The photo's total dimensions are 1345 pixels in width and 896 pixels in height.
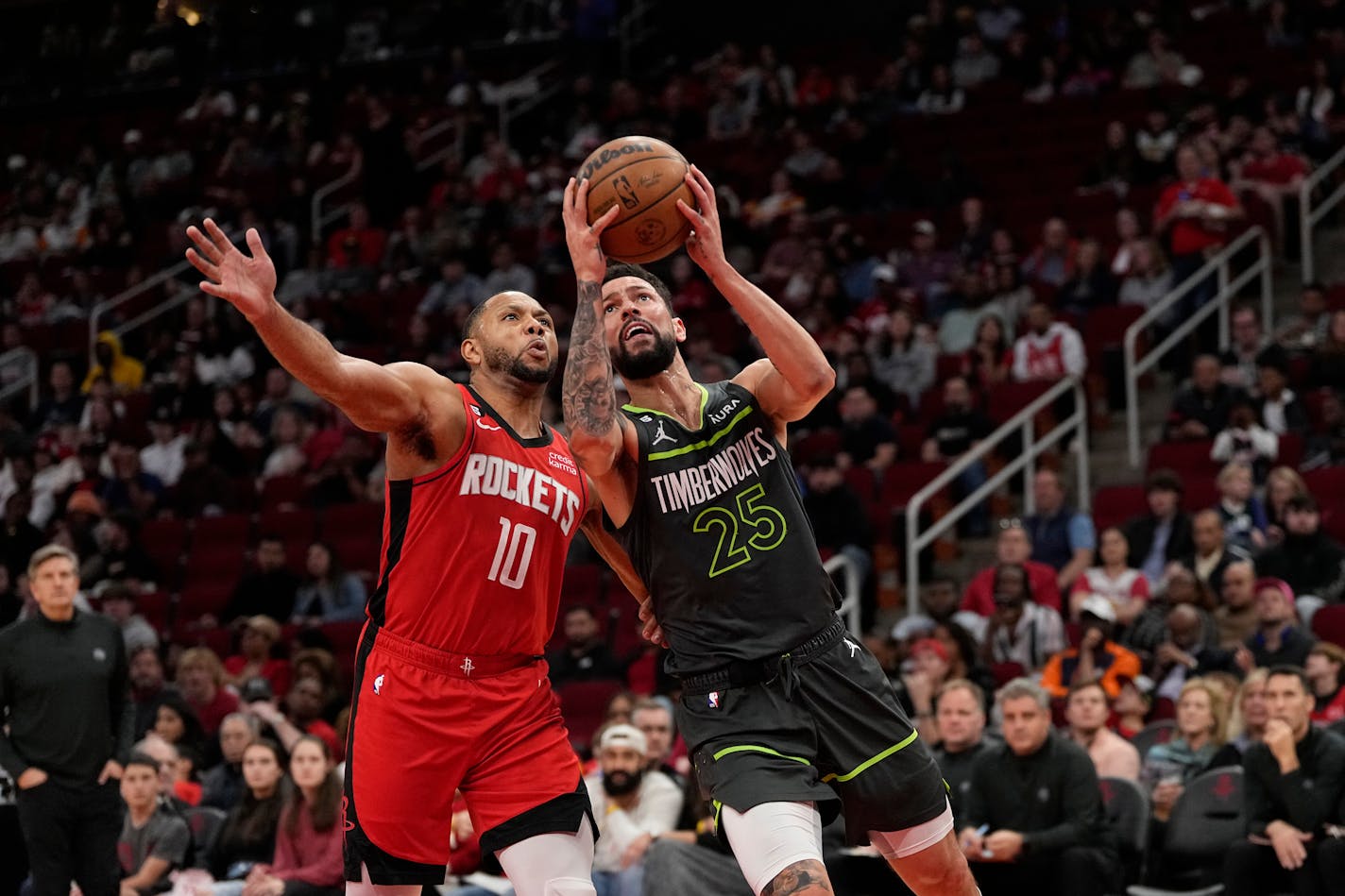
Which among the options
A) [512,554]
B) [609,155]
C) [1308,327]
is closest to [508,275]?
[1308,327]

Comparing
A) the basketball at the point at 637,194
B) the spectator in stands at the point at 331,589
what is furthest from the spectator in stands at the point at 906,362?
the basketball at the point at 637,194

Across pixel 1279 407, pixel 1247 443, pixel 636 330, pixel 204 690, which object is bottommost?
pixel 204 690

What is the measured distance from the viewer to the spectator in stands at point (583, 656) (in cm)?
1248

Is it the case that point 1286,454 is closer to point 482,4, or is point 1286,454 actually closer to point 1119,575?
point 1119,575

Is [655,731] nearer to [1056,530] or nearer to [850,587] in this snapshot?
[850,587]

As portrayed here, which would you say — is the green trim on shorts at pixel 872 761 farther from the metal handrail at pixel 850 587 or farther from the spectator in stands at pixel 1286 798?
the metal handrail at pixel 850 587

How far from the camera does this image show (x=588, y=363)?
5.18 m

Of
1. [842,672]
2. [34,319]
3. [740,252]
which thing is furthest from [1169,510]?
[34,319]

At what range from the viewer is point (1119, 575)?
11.7m

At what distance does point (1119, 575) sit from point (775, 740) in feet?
23.3

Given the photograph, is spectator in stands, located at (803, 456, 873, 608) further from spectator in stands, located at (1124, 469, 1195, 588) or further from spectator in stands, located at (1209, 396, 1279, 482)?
spectator in stands, located at (1209, 396, 1279, 482)

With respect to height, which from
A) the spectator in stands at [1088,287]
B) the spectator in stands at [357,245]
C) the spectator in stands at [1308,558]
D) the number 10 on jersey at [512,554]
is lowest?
the spectator in stands at [1308,558]

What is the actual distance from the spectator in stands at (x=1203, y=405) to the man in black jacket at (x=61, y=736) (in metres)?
7.75

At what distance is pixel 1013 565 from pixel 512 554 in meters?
6.78
